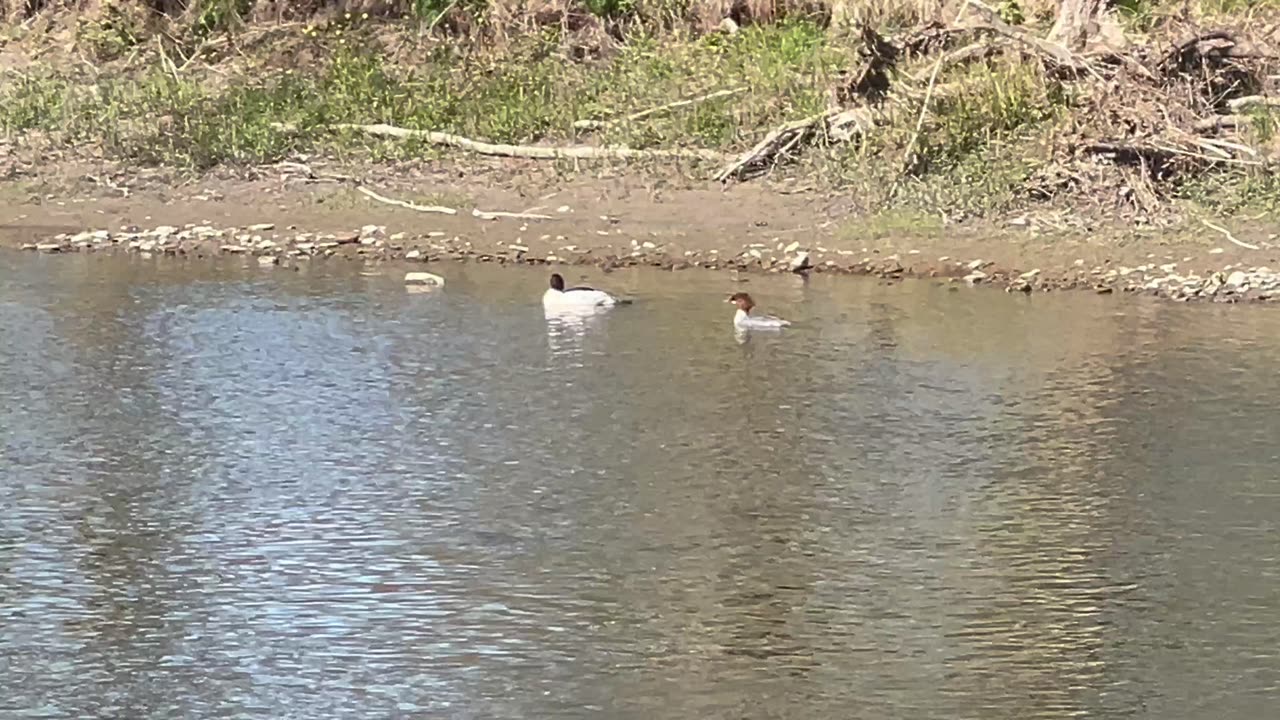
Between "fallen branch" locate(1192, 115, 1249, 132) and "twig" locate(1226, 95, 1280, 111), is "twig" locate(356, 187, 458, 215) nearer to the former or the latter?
"fallen branch" locate(1192, 115, 1249, 132)

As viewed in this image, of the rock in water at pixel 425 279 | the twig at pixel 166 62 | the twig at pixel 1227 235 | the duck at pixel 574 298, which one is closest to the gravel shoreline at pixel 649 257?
the twig at pixel 1227 235

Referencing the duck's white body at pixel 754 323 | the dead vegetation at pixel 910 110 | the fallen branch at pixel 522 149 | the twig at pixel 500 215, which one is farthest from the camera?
the fallen branch at pixel 522 149

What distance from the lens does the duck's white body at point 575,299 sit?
495 inches

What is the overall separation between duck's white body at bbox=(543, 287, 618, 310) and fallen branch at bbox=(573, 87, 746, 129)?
4.39 m

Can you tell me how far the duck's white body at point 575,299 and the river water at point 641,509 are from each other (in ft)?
0.51

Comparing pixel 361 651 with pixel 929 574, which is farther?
pixel 929 574

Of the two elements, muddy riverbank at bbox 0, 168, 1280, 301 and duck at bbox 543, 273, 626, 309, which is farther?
muddy riverbank at bbox 0, 168, 1280, 301

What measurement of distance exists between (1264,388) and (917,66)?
592 centimetres

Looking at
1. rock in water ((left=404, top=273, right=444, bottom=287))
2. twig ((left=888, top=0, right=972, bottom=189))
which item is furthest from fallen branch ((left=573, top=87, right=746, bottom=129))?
rock in water ((left=404, top=273, right=444, bottom=287))

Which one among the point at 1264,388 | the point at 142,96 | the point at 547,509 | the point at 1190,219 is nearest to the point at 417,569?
the point at 547,509

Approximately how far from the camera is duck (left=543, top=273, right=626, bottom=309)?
1258 centimetres

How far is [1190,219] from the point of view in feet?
47.1

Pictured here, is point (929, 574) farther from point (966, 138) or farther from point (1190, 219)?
point (966, 138)

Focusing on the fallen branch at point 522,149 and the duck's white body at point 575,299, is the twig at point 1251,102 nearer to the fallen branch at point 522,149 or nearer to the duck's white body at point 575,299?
the fallen branch at point 522,149
